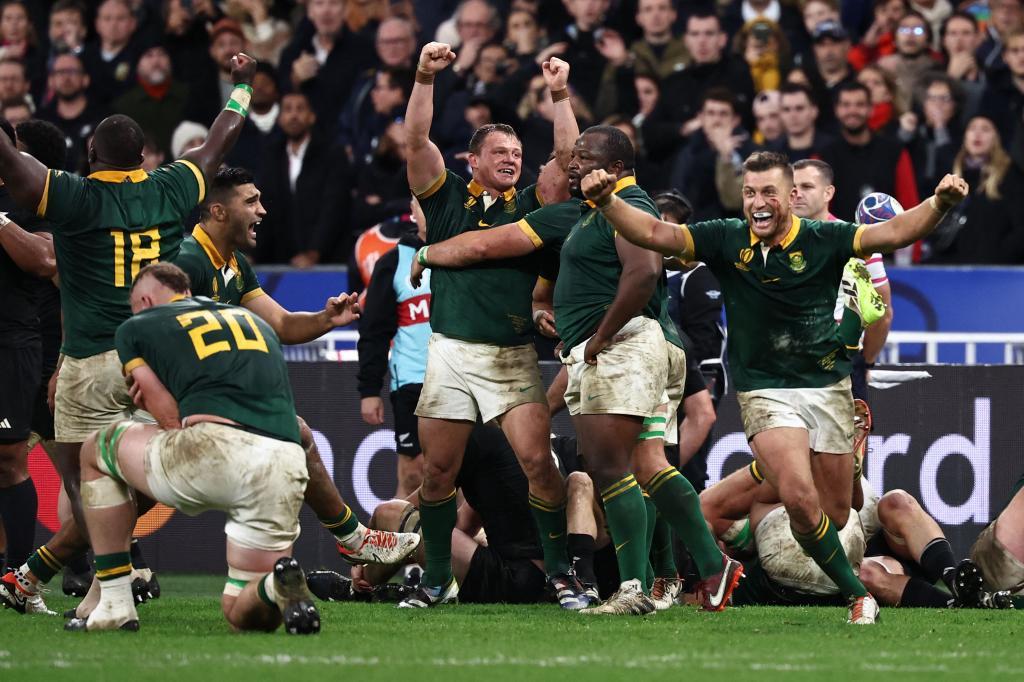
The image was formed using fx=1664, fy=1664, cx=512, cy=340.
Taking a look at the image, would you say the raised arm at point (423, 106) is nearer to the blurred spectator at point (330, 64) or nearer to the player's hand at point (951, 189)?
the player's hand at point (951, 189)

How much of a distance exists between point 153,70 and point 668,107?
5103mm

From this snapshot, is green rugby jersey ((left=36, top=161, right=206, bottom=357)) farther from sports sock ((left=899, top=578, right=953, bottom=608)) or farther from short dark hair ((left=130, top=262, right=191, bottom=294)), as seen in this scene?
sports sock ((left=899, top=578, right=953, bottom=608))

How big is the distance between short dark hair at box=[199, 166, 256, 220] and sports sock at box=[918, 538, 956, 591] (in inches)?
162

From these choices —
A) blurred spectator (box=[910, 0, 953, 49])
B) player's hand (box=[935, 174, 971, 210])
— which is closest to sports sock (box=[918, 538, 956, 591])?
player's hand (box=[935, 174, 971, 210])

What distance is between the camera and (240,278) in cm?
860

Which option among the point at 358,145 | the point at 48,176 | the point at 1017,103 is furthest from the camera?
the point at 358,145

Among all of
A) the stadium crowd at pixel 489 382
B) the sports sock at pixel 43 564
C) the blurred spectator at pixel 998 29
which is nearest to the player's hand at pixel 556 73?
the stadium crowd at pixel 489 382

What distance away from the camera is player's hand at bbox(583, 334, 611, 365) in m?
8.02

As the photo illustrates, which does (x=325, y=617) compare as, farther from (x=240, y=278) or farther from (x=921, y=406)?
(x=921, y=406)

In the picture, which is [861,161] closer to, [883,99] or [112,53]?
[883,99]

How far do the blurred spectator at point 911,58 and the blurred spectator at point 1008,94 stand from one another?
53 centimetres

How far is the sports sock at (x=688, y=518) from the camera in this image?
322 inches

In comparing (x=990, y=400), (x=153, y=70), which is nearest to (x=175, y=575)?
(x=990, y=400)

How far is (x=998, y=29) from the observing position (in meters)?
14.8
